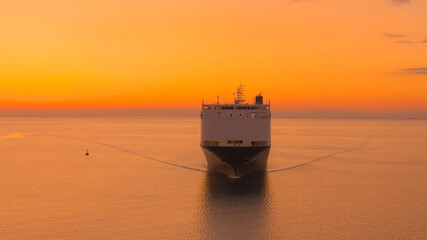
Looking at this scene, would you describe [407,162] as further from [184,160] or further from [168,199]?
[168,199]

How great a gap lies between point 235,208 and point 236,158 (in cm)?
1253

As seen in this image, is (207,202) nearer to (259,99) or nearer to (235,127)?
(235,127)

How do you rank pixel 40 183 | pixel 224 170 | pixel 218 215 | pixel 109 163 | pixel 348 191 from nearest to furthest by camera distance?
pixel 218 215 → pixel 348 191 → pixel 40 183 → pixel 224 170 → pixel 109 163

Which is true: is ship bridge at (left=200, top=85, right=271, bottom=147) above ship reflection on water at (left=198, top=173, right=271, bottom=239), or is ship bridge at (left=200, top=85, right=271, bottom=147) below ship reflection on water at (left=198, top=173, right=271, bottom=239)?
above

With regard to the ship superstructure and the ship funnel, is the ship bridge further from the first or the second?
the ship funnel

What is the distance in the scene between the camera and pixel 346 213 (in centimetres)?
3288

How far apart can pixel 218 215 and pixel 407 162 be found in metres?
49.8

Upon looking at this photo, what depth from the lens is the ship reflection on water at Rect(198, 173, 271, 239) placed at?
92.1 feet

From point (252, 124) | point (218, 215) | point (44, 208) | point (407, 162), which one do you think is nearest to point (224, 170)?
point (252, 124)

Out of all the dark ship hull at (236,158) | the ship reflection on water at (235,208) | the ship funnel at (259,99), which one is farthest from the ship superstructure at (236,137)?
the ship funnel at (259,99)

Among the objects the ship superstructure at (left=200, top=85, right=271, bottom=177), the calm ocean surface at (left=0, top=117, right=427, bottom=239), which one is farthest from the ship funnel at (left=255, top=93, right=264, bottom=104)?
the calm ocean surface at (left=0, top=117, right=427, bottom=239)

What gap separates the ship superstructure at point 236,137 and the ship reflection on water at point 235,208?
207 centimetres

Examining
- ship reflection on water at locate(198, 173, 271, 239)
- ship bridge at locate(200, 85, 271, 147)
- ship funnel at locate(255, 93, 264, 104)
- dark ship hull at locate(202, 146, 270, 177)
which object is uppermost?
ship funnel at locate(255, 93, 264, 104)

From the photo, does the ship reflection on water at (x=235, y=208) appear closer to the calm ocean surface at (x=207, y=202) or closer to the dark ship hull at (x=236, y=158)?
the calm ocean surface at (x=207, y=202)
